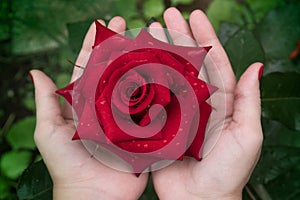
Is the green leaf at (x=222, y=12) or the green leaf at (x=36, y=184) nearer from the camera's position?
the green leaf at (x=36, y=184)

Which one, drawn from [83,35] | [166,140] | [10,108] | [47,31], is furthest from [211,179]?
[10,108]

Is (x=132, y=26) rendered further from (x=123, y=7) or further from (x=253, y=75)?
(x=253, y=75)

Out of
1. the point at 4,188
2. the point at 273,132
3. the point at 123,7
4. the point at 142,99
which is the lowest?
the point at 4,188

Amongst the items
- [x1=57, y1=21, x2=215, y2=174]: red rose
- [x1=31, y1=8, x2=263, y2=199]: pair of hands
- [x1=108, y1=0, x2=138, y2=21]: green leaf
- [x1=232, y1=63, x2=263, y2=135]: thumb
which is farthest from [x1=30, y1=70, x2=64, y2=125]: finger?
[x1=108, y1=0, x2=138, y2=21]: green leaf

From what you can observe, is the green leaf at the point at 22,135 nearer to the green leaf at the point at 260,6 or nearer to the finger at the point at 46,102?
the finger at the point at 46,102

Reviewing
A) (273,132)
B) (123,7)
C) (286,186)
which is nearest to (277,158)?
(273,132)

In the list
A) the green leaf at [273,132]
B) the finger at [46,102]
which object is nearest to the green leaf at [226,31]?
the green leaf at [273,132]

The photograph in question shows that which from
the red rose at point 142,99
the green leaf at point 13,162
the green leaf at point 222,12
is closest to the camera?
the red rose at point 142,99
